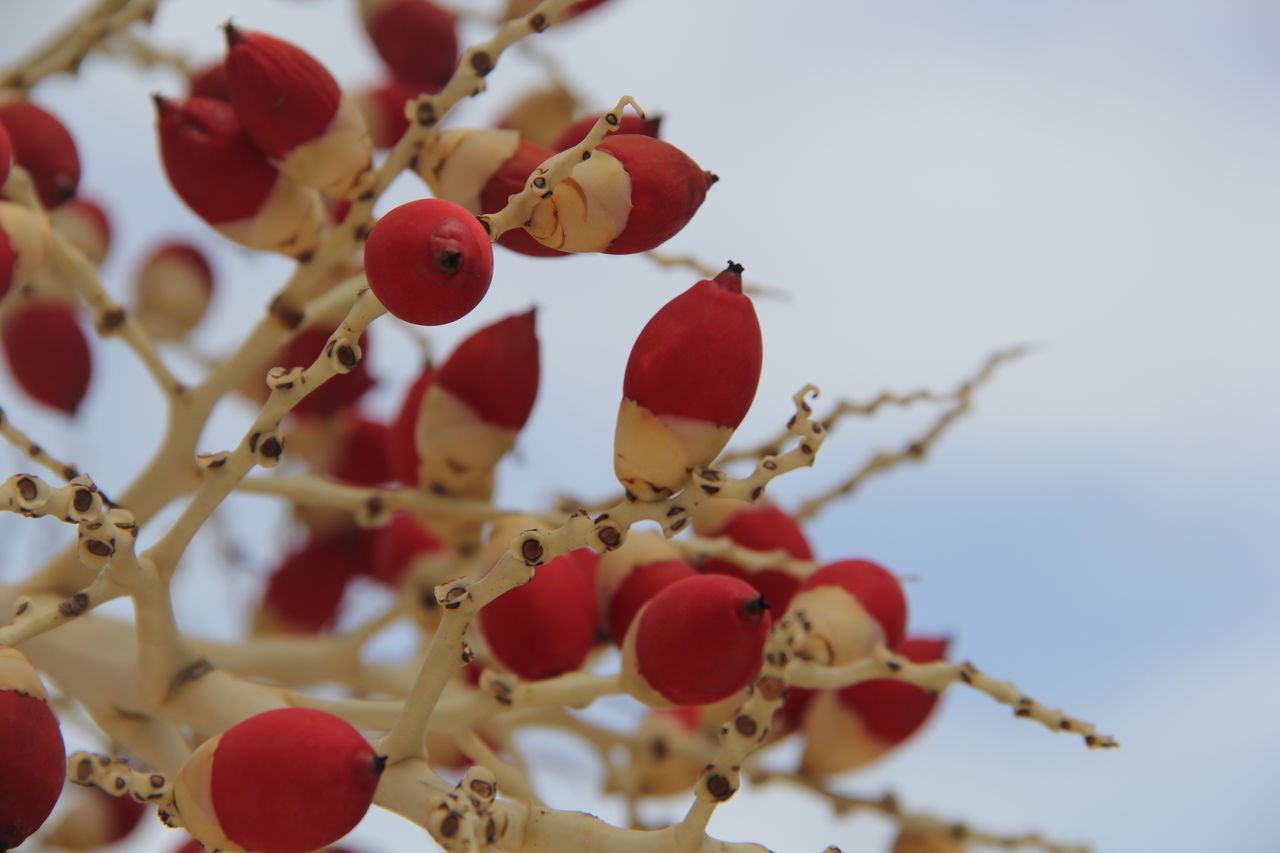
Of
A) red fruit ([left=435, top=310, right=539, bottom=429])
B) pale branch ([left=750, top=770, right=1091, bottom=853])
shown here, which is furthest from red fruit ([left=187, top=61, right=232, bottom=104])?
pale branch ([left=750, top=770, right=1091, bottom=853])

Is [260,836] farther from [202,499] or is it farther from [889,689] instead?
[889,689]

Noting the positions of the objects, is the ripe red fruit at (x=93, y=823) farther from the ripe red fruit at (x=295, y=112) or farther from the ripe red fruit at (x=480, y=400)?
the ripe red fruit at (x=295, y=112)

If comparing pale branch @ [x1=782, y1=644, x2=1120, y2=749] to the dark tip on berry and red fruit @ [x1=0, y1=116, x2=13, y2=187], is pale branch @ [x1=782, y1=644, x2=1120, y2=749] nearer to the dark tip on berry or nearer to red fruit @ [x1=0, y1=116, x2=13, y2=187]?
the dark tip on berry

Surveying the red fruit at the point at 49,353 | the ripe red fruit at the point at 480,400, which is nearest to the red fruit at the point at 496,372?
the ripe red fruit at the point at 480,400

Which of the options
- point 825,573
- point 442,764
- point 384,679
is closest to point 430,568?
point 384,679

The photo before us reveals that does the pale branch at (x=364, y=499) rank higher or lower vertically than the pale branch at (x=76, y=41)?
lower

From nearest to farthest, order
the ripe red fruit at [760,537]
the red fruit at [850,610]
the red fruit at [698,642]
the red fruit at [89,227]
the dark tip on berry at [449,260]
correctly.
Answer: the dark tip on berry at [449,260] → the red fruit at [698,642] → the red fruit at [850,610] → the ripe red fruit at [760,537] → the red fruit at [89,227]

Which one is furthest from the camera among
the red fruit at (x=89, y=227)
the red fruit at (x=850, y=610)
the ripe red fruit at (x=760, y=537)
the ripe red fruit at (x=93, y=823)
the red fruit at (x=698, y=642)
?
the red fruit at (x=89, y=227)

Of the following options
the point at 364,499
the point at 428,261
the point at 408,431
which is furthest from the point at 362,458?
the point at 428,261
